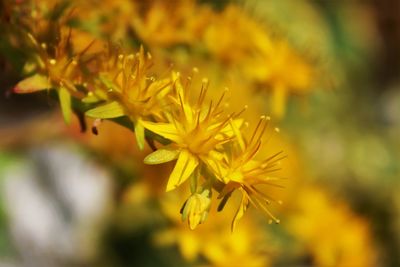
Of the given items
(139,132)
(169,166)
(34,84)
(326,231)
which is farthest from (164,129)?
(326,231)

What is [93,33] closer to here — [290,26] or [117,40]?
[117,40]

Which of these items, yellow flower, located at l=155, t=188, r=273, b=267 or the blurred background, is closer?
the blurred background

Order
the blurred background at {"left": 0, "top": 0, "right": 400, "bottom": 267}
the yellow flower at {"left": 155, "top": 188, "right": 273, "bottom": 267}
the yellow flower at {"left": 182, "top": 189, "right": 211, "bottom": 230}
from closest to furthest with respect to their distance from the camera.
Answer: the yellow flower at {"left": 182, "top": 189, "right": 211, "bottom": 230}
the blurred background at {"left": 0, "top": 0, "right": 400, "bottom": 267}
the yellow flower at {"left": 155, "top": 188, "right": 273, "bottom": 267}

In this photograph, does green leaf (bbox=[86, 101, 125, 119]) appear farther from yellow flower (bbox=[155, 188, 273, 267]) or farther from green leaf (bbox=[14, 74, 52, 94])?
yellow flower (bbox=[155, 188, 273, 267])

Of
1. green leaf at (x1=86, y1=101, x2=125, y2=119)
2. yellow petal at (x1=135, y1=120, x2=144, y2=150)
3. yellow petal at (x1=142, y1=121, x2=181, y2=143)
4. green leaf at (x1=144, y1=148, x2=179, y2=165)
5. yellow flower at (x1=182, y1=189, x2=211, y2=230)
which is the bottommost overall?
yellow flower at (x1=182, y1=189, x2=211, y2=230)

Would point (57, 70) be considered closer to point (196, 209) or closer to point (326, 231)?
point (196, 209)

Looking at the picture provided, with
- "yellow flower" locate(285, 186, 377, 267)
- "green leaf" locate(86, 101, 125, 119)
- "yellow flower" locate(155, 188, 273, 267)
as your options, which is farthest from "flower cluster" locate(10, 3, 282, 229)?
"yellow flower" locate(285, 186, 377, 267)

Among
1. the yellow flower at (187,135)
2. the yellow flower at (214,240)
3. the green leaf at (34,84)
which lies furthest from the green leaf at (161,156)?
the yellow flower at (214,240)

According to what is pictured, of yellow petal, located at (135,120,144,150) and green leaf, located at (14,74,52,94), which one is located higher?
yellow petal, located at (135,120,144,150)
